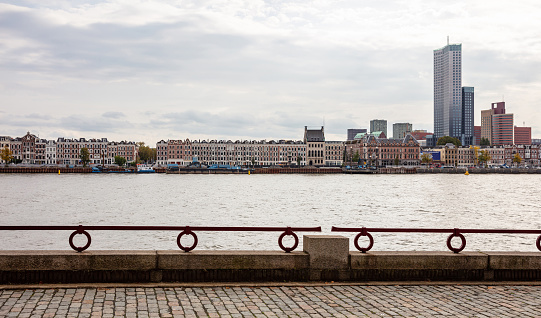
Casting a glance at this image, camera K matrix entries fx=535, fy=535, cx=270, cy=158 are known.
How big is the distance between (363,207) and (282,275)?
50634 millimetres

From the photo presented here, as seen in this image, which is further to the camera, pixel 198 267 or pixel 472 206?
pixel 472 206

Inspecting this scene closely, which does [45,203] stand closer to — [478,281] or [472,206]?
[472,206]

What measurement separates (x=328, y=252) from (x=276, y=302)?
2.46 metres

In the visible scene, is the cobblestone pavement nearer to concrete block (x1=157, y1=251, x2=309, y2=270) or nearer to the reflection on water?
concrete block (x1=157, y1=251, x2=309, y2=270)

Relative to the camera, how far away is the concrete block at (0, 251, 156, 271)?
509 inches

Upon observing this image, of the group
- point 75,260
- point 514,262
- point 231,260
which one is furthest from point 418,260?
point 75,260

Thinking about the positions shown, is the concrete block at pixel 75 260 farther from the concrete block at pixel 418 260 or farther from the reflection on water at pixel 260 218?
the reflection on water at pixel 260 218

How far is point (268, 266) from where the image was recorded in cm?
1394

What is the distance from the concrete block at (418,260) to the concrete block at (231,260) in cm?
156

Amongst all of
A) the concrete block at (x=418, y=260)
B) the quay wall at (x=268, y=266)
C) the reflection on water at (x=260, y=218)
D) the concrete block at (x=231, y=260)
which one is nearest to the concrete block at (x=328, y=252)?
the quay wall at (x=268, y=266)

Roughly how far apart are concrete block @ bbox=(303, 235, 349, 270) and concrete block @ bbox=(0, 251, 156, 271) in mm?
4096

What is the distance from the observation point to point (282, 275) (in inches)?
552

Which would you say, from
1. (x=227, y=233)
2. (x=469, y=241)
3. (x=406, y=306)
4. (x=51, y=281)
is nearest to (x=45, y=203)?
(x=227, y=233)

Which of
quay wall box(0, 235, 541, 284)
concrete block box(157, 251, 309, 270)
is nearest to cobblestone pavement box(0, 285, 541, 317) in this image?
quay wall box(0, 235, 541, 284)
